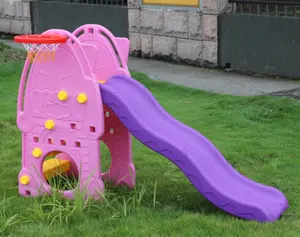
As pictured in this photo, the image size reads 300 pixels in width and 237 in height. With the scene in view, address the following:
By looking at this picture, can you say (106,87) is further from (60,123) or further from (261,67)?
(261,67)

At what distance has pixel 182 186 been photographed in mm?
5195

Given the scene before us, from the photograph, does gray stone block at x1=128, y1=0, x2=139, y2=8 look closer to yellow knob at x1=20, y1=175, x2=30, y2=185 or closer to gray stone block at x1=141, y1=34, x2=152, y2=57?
gray stone block at x1=141, y1=34, x2=152, y2=57

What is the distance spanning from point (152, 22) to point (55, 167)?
7.34 m

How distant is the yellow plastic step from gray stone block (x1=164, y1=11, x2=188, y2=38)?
6588mm

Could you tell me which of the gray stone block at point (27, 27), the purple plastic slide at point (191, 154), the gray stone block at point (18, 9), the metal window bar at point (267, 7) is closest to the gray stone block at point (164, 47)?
the metal window bar at point (267, 7)

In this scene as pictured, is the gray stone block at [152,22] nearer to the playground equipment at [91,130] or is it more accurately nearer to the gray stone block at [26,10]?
the gray stone block at [26,10]

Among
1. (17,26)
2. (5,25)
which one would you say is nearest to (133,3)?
(17,26)

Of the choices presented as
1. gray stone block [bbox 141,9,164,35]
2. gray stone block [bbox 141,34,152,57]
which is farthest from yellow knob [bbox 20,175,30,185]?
gray stone block [bbox 141,34,152,57]

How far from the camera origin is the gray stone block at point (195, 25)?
1109 centimetres

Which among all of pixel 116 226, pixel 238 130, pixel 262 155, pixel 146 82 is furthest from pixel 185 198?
pixel 146 82

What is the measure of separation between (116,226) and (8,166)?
6.51ft

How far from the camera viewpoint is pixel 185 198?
4.90 meters

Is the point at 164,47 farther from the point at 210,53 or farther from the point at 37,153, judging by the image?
the point at 37,153

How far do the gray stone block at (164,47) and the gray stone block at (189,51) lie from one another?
0.16 metres
